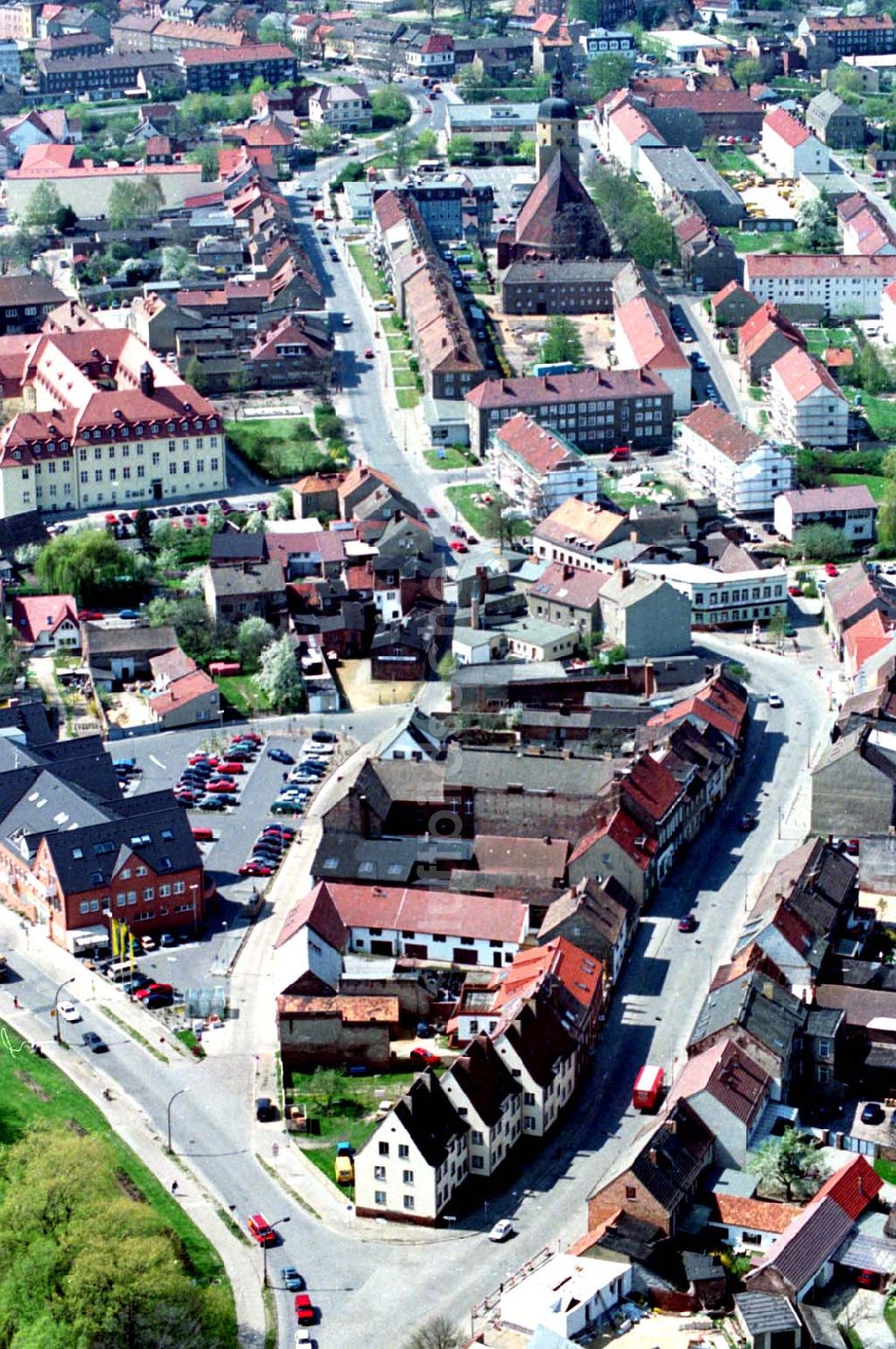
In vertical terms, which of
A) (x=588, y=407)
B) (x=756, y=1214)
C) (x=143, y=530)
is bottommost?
(x=143, y=530)

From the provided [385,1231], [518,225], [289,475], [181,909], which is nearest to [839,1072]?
[385,1231]

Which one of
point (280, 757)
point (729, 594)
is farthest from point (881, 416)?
point (280, 757)

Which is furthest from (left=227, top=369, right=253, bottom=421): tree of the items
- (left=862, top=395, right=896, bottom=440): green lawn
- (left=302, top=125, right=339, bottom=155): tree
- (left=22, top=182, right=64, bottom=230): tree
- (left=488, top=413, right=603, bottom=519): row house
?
(left=302, top=125, right=339, bottom=155): tree

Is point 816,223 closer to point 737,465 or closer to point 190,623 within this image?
point 737,465

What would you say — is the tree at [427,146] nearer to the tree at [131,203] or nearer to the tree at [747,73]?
the tree at [131,203]

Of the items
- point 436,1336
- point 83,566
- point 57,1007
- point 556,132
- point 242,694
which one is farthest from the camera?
point 556,132

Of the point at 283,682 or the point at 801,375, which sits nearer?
the point at 283,682

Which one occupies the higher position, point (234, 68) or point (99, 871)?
point (99, 871)

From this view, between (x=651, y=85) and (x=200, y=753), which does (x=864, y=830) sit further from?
(x=651, y=85)

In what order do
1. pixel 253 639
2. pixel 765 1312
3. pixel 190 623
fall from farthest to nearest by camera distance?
1. pixel 190 623
2. pixel 253 639
3. pixel 765 1312
